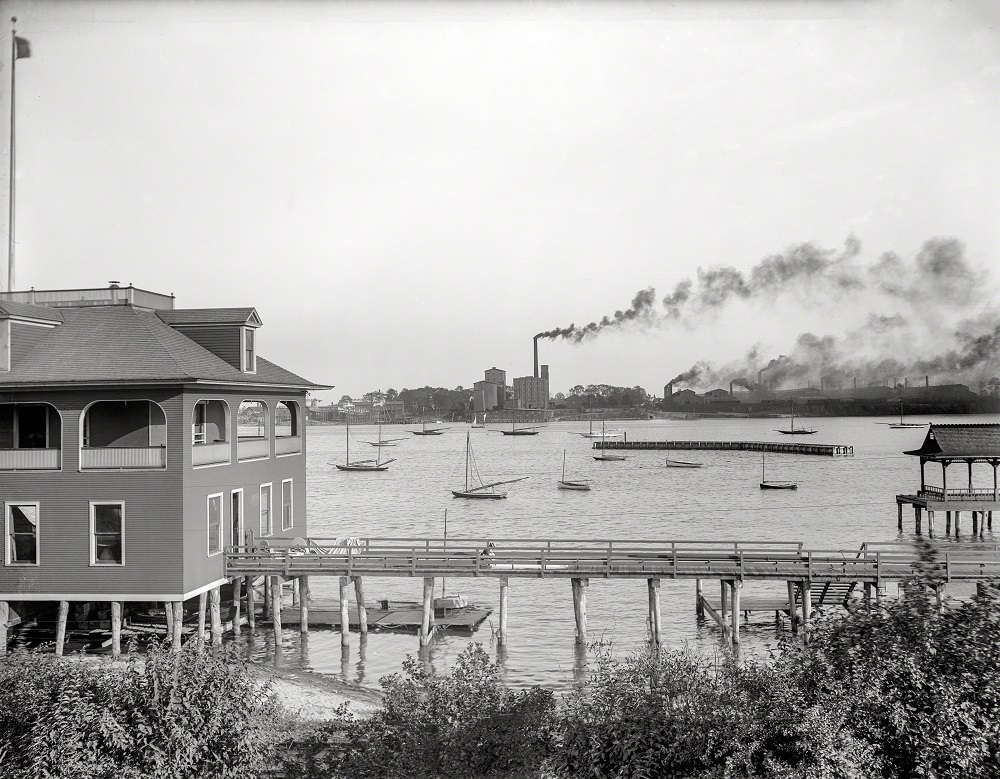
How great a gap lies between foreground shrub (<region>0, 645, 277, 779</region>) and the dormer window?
62.5 feet

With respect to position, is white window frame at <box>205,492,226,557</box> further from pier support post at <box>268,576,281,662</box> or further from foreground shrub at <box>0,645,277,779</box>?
foreground shrub at <box>0,645,277,779</box>

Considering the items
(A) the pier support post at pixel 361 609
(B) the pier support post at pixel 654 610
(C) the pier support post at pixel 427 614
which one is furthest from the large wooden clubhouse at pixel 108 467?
(B) the pier support post at pixel 654 610

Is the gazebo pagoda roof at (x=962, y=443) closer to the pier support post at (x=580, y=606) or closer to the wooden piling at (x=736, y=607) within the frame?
the wooden piling at (x=736, y=607)

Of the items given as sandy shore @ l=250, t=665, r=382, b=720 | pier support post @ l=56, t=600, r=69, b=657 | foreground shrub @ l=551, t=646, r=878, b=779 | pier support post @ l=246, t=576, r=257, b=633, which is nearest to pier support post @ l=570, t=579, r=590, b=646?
sandy shore @ l=250, t=665, r=382, b=720

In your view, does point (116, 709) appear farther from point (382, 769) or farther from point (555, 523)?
point (555, 523)

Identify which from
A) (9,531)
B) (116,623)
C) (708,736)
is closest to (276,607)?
(116,623)

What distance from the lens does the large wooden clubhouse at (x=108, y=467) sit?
29.8 meters

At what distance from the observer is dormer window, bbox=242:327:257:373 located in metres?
34.7

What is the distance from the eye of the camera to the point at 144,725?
1477 centimetres

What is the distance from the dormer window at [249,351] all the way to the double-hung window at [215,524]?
5116 mm

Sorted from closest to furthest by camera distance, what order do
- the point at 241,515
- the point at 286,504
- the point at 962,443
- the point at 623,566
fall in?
the point at 623,566 → the point at 241,515 → the point at 286,504 → the point at 962,443

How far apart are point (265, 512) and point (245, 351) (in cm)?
610

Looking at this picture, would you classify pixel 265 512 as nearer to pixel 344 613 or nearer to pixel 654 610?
pixel 344 613

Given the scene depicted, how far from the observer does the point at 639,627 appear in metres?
41.8
